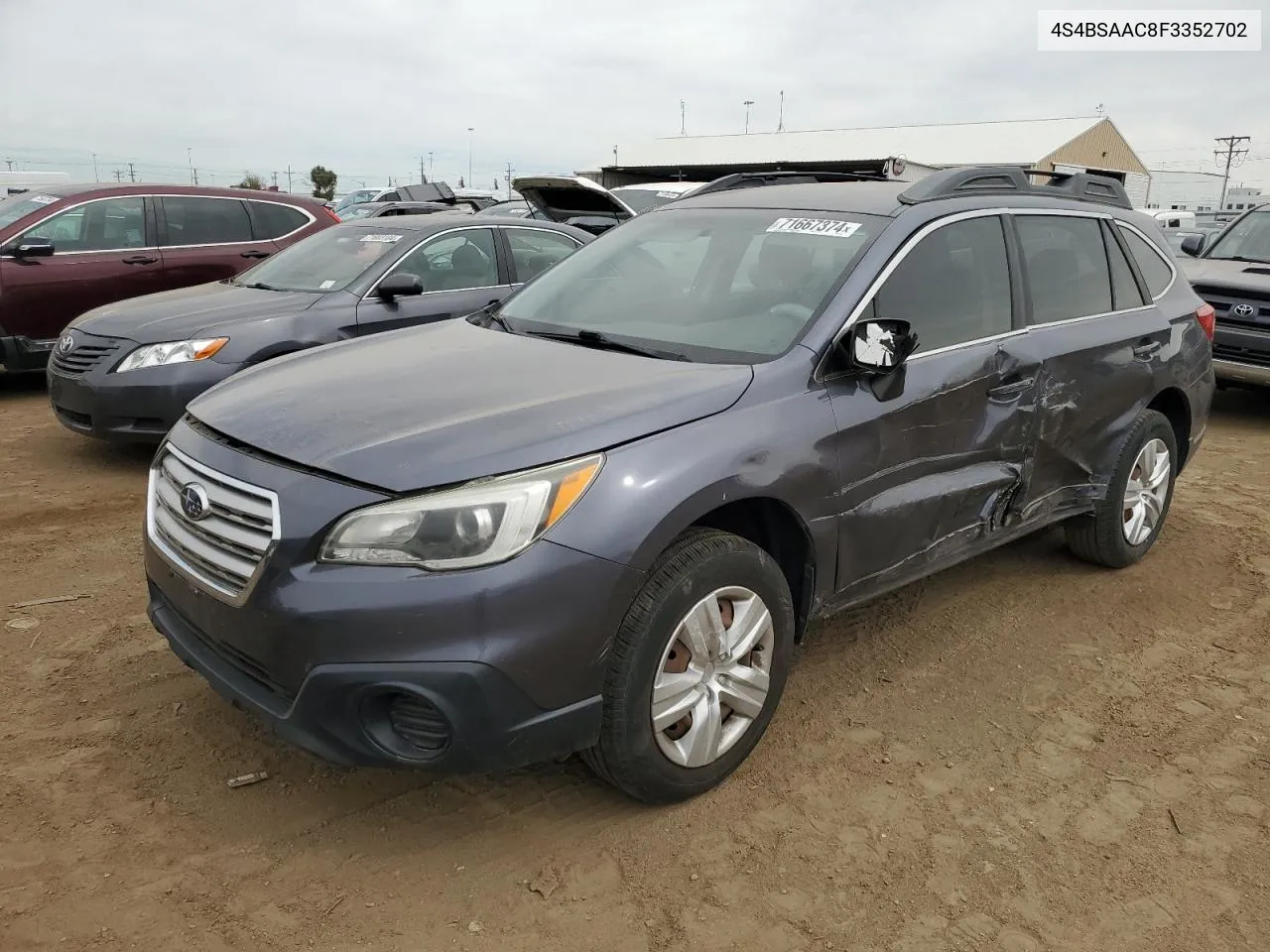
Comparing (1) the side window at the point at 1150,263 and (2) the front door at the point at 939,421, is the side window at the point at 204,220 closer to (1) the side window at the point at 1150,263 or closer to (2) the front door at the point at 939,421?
(2) the front door at the point at 939,421

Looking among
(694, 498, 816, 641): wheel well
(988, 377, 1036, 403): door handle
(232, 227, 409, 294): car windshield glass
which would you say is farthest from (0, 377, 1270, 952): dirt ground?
(232, 227, 409, 294): car windshield glass

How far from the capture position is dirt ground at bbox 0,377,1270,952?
91.5 inches

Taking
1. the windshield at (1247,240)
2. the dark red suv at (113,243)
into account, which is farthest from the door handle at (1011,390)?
the dark red suv at (113,243)

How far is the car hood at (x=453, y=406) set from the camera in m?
2.34

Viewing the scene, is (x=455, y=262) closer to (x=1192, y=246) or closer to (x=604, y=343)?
(x=604, y=343)

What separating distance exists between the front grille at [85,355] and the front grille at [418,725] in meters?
4.26

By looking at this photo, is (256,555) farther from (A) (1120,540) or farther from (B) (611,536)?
(A) (1120,540)

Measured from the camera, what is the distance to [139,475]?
18.8ft

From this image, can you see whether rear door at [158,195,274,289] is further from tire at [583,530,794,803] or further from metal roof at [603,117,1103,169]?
metal roof at [603,117,1103,169]

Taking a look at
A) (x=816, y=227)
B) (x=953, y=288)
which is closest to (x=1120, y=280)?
(x=953, y=288)

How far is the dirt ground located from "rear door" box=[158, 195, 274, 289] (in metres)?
4.98

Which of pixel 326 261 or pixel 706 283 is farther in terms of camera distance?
pixel 326 261

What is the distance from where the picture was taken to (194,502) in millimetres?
2531

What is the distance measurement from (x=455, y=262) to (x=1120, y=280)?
4.03m
